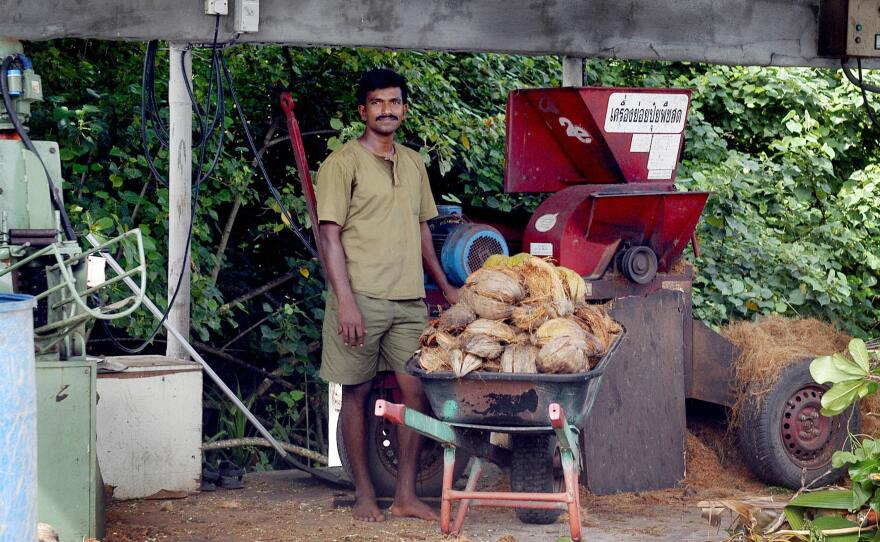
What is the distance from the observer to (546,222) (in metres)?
6.93

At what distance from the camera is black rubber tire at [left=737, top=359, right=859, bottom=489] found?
7180 millimetres

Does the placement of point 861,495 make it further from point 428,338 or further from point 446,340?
point 428,338

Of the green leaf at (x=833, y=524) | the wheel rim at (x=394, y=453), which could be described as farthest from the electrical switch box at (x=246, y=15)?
the green leaf at (x=833, y=524)

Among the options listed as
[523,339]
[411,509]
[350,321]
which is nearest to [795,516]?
[523,339]

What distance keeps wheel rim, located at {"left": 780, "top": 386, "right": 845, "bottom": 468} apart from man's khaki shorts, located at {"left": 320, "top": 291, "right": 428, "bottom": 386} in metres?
2.42

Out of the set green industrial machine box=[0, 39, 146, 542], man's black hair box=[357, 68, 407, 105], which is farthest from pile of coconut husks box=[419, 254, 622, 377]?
green industrial machine box=[0, 39, 146, 542]

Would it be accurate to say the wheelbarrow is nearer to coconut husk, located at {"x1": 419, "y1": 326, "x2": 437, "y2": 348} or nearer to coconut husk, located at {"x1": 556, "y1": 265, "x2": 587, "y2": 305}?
coconut husk, located at {"x1": 419, "y1": 326, "x2": 437, "y2": 348}

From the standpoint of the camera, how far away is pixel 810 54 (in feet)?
25.8

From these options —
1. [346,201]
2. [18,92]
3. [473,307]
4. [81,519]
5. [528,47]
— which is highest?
[528,47]

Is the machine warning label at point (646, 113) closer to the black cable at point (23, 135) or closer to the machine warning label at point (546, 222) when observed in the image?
the machine warning label at point (546, 222)

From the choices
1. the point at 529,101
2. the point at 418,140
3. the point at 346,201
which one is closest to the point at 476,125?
the point at 418,140

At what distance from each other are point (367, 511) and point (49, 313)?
77.0 inches

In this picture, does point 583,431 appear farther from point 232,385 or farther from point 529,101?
point 232,385

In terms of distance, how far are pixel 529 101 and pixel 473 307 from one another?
2122mm
